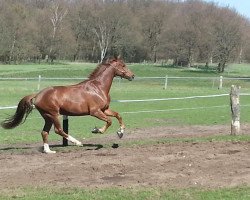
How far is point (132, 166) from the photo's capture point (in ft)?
26.0

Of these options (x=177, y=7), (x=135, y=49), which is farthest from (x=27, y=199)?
(x=177, y=7)

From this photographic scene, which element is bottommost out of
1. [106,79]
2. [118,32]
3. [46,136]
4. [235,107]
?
[46,136]

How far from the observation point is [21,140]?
12820 millimetres

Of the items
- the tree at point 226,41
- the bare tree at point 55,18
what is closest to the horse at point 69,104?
the tree at point 226,41

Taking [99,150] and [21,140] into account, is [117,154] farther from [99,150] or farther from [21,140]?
[21,140]

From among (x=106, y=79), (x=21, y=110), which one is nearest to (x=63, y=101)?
(x=21, y=110)

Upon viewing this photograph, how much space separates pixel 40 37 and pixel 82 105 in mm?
78366

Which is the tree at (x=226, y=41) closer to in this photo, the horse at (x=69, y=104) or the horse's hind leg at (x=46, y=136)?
the horse at (x=69, y=104)

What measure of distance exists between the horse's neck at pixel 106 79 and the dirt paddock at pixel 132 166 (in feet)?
4.14

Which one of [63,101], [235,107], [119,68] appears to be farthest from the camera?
[235,107]

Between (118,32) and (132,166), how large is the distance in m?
85.4

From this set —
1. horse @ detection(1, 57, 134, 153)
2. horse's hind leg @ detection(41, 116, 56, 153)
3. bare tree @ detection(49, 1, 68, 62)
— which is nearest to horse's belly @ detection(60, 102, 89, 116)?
horse @ detection(1, 57, 134, 153)

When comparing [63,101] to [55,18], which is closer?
[63,101]

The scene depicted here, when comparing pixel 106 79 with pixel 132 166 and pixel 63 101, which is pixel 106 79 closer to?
pixel 63 101
